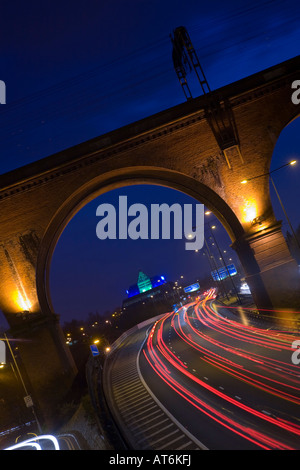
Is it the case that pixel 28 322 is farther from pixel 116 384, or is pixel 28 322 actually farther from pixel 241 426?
pixel 241 426

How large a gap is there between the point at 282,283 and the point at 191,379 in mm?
7136

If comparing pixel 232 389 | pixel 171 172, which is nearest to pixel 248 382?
pixel 232 389

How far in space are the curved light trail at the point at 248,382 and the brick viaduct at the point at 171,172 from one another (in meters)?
3.05

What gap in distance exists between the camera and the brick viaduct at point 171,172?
17078mm

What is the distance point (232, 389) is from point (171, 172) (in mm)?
11824

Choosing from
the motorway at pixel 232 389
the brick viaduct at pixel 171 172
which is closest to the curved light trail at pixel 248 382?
the motorway at pixel 232 389

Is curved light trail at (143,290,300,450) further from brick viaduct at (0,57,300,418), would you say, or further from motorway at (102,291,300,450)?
brick viaduct at (0,57,300,418)

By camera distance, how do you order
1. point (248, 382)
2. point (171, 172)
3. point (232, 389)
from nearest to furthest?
point (232, 389)
point (248, 382)
point (171, 172)

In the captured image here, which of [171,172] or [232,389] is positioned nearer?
[232,389]

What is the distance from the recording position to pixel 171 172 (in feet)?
61.2

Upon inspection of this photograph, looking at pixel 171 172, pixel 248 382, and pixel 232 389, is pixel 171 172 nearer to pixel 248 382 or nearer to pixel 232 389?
pixel 248 382

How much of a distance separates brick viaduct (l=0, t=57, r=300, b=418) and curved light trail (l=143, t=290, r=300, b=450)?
120 inches

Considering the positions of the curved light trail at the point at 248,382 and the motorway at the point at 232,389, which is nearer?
the curved light trail at the point at 248,382

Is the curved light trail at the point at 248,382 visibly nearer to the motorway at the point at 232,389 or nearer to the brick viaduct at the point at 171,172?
the motorway at the point at 232,389
